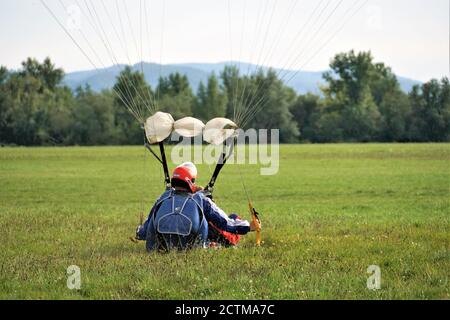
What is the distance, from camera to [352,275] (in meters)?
9.44

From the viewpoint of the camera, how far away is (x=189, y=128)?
11930mm

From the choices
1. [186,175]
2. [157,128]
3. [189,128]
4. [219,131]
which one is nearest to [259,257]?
[186,175]

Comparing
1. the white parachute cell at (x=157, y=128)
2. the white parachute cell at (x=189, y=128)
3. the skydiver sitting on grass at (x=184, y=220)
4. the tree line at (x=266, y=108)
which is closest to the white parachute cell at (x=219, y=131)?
the white parachute cell at (x=189, y=128)

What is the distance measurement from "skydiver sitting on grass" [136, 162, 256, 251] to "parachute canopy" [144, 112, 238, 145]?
0.64 meters

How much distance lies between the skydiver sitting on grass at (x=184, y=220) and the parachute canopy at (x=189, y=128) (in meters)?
0.64

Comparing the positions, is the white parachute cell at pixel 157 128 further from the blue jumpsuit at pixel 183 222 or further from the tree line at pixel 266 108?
the tree line at pixel 266 108

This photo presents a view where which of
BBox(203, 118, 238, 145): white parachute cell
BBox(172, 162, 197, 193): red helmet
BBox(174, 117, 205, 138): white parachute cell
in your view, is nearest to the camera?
BBox(172, 162, 197, 193): red helmet

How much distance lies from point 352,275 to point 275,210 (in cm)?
1127

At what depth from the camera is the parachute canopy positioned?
38.7 ft

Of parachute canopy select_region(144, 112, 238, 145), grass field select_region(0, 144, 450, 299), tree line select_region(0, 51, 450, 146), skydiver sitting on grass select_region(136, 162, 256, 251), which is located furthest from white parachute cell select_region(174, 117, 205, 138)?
tree line select_region(0, 51, 450, 146)

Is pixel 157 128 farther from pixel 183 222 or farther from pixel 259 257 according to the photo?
pixel 259 257

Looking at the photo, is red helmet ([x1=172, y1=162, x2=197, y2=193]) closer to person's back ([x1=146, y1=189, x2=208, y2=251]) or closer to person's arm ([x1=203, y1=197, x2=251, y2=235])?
person's back ([x1=146, y1=189, x2=208, y2=251])

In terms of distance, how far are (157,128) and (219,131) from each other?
3.67 ft
